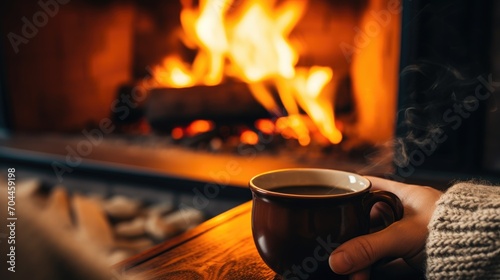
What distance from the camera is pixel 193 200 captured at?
4.39 feet

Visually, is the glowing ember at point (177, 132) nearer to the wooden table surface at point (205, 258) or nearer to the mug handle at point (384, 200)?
the wooden table surface at point (205, 258)

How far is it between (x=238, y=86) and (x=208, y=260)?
46.8 inches

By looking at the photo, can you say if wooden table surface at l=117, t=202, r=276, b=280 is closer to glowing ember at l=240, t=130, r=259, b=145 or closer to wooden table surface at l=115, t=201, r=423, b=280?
wooden table surface at l=115, t=201, r=423, b=280

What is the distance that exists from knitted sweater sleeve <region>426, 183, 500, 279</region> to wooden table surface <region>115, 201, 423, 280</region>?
5 centimetres

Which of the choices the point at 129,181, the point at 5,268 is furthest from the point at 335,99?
the point at 5,268

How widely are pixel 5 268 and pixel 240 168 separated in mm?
1213

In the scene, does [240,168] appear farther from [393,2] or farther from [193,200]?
[393,2]

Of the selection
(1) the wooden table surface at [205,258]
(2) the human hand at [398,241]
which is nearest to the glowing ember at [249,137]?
(1) the wooden table surface at [205,258]

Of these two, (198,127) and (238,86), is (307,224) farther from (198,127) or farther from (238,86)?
(198,127)

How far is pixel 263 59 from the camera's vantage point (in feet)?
5.53

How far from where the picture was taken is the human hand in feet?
1.31

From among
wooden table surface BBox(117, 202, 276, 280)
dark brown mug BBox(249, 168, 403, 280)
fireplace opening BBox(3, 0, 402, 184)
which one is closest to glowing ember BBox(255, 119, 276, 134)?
fireplace opening BBox(3, 0, 402, 184)

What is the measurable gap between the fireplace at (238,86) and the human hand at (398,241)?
2.20ft

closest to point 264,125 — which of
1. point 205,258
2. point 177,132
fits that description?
point 177,132
